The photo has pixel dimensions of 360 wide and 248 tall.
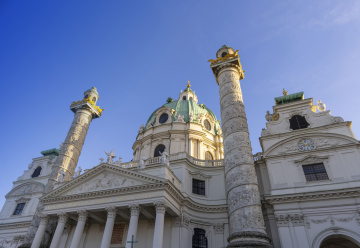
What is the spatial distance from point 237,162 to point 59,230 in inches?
575

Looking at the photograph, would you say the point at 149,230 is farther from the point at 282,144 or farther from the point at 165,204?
the point at 282,144

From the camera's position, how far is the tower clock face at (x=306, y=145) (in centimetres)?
2141

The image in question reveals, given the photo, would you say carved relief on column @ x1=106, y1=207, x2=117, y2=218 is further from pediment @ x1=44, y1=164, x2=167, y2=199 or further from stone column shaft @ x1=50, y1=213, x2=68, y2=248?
stone column shaft @ x1=50, y1=213, x2=68, y2=248

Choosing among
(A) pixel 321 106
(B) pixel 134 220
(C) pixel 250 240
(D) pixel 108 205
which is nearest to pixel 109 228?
(D) pixel 108 205

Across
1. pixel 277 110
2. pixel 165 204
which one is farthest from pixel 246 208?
pixel 277 110

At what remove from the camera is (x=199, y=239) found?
2066cm

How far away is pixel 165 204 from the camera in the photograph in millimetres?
17844

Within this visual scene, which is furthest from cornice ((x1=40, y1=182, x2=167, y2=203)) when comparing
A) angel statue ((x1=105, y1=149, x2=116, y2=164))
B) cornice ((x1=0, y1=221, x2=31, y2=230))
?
cornice ((x1=0, y1=221, x2=31, y2=230))

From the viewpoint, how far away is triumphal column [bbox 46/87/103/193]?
2678 cm

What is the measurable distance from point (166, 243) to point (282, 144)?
1276cm

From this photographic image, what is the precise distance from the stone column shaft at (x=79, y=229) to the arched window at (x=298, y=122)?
19.5 m

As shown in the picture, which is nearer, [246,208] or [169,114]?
[246,208]

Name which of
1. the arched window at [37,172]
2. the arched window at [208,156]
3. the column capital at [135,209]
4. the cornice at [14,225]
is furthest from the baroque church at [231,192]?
the arched window at [37,172]

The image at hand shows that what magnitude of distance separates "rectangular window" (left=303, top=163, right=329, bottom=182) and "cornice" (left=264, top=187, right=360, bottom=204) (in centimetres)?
176
